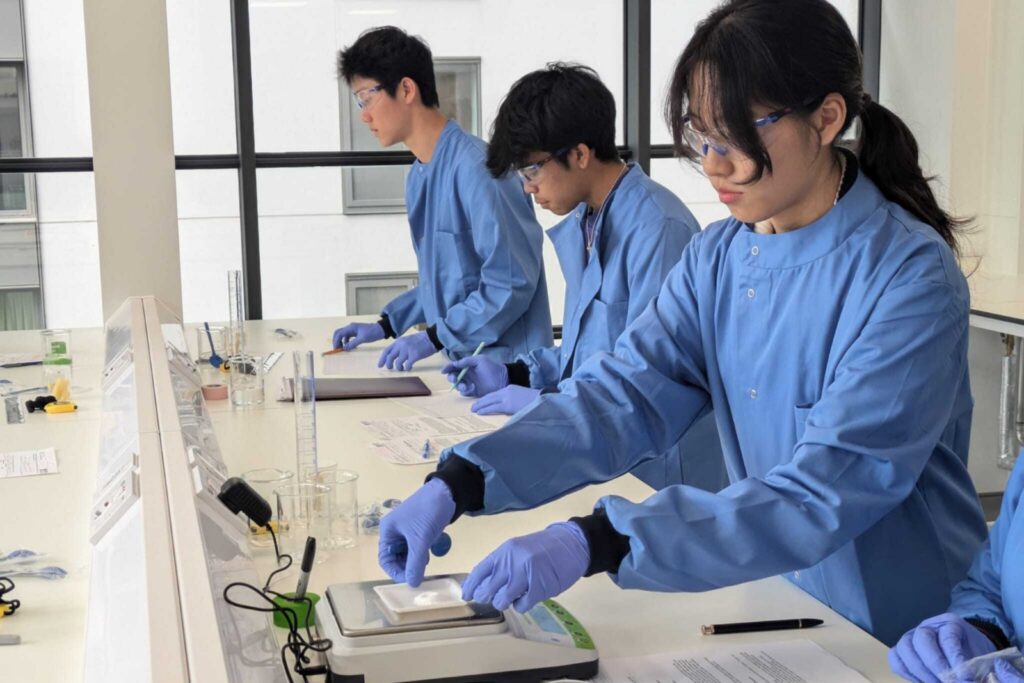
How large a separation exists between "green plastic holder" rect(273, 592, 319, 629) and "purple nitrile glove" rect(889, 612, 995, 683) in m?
0.64

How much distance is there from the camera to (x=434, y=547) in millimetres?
1515

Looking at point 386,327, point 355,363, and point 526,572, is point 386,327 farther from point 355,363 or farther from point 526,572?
point 526,572

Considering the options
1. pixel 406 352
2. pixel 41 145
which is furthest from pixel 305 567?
pixel 41 145

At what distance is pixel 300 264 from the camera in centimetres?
547

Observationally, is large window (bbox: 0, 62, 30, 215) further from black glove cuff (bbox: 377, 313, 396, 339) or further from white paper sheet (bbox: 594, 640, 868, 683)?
white paper sheet (bbox: 594, 640, 868, 683)

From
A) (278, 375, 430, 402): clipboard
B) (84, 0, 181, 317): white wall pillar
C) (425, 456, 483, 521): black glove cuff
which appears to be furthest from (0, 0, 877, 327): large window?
(425, 456, 483, 521): black glove cuff

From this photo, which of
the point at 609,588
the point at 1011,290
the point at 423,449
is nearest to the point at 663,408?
the point at 609,588

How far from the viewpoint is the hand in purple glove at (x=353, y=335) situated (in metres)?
3.34

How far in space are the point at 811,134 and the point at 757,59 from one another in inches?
5.0

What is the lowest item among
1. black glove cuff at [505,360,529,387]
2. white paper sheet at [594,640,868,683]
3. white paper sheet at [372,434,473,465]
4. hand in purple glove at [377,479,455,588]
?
white paper sheet at [372,434,473,465]

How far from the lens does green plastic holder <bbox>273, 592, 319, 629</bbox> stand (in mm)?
1373

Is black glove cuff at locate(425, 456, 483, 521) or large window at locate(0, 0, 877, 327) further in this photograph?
large window at locate(0, 0, 877, 327)

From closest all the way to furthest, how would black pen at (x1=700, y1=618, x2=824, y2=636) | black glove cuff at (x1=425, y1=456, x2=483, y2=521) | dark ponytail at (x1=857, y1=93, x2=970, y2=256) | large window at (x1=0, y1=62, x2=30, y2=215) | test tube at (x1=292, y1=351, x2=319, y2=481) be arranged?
black pen at (x1=700, y1=618, x2=824, y2=636)
black glove cuff at (x1=425, y1=456, x2=483, y2=521)
dark ponytail at (x1=857, y1=93, x2=970, y2=256)
test tube at (x1=292, y1=351, x2=319, y2=481)
large window at (x1=0, y1=62, x2=30, y2=215)

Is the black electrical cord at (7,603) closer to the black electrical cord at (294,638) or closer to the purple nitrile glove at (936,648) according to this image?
the black electrical cord at (294,638)
